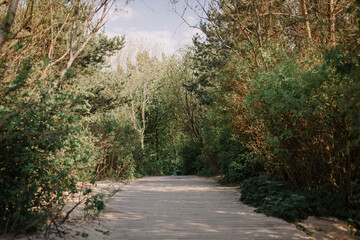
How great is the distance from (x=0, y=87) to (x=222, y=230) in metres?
3.87

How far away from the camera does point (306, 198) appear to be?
5914mm

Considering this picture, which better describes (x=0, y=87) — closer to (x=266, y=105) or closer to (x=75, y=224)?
(x=75, y=224)

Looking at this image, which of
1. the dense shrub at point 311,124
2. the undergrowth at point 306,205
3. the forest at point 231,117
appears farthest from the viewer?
Result: the dense shrub at point 311,124

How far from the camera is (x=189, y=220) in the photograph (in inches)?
219

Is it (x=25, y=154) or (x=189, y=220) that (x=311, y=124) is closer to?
(x=189, y=220)

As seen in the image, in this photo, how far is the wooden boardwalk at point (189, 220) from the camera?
466 centimetres

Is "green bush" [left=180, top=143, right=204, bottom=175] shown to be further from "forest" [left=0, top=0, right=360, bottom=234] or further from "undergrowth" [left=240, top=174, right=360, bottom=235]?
"undergrowth" [left=240, top=174, right=360, bottom=235]

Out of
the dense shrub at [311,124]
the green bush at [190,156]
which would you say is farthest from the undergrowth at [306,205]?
the green bush at [190,156]

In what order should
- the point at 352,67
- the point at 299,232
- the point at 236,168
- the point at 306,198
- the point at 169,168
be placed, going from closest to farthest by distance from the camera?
the point at 352,67
the point at 299,232
the point at 306,198
the point at 236,168
the point at 169,168

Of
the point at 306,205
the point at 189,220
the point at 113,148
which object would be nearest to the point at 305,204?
the point at 306,205

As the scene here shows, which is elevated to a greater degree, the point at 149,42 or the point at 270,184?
the point at 149,42

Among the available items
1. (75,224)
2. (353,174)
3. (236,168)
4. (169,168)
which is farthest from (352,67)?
(169,168)

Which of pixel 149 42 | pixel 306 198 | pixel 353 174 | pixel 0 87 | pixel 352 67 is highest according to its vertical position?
pixel 149 42

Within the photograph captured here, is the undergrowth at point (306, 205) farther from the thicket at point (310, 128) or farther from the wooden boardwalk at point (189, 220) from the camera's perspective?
the wooden boardwalk at point (189, 220)
